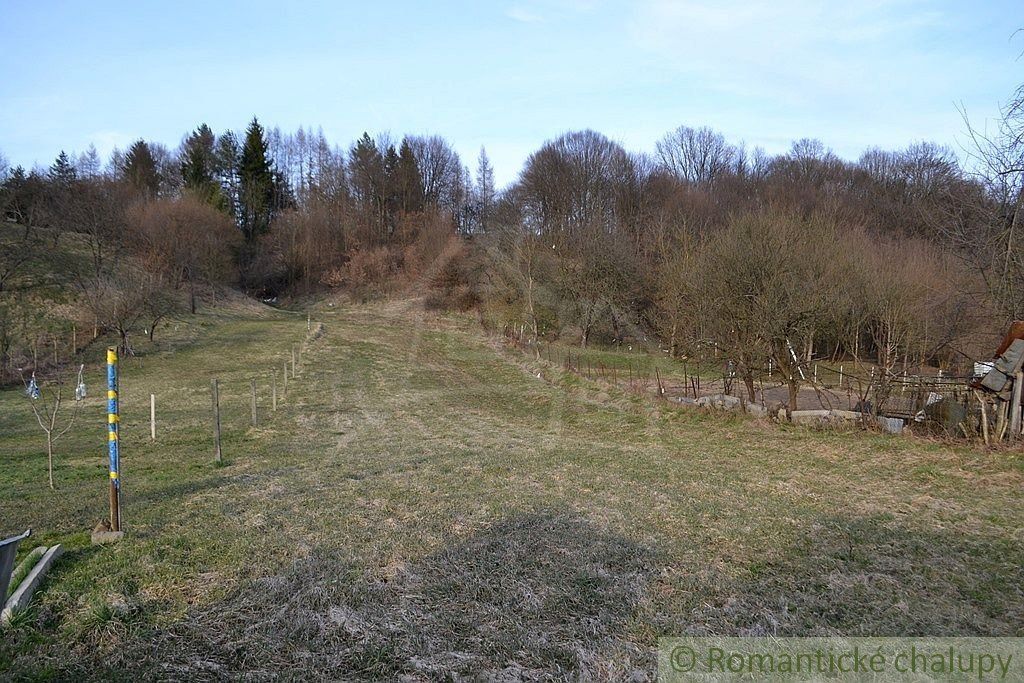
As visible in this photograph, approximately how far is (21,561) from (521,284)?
33408 millimetres

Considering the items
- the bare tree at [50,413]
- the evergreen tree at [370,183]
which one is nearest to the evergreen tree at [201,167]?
the evergreen tree at [370,183]

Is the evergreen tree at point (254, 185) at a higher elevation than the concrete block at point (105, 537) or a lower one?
higher

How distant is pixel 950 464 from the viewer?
9.73m

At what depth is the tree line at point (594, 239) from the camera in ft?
55.5

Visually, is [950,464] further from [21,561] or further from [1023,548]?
[21,561]

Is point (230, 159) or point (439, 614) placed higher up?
point (230, 159)

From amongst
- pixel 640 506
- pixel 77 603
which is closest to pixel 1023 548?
pixel 640 506

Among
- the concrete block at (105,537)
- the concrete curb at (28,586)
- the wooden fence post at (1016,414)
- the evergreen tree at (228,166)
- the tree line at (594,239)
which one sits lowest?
the concrete block at (105,537)

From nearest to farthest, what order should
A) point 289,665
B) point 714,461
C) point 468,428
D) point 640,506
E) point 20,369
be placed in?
point 289,665 < point 640,506 < point 714,461 < point 468,428 < point 20,369

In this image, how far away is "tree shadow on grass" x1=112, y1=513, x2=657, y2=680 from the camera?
4.00m

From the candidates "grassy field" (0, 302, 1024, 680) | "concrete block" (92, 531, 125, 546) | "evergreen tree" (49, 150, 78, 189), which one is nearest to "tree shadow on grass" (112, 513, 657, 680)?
"grassy field" (0, 302, 1024, 680)

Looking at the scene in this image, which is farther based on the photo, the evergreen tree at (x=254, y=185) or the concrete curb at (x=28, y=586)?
the evergreen tree at (x=254, y=185)
